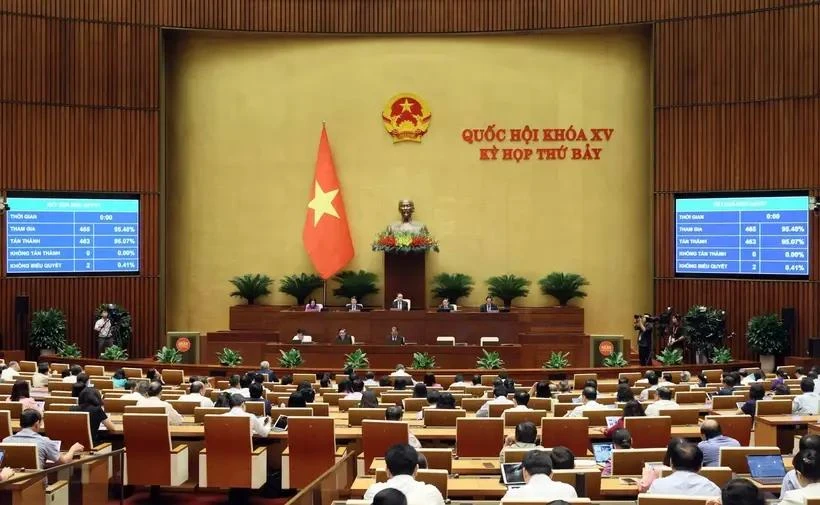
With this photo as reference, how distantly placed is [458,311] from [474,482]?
Result: 12.3m

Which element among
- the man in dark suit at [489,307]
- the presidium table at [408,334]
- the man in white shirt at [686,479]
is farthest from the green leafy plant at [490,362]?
the man in white shirt at [686,479]

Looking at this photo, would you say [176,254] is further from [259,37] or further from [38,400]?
[38,400]

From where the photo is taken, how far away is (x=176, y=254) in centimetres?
2134

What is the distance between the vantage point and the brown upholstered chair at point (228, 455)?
314 inches

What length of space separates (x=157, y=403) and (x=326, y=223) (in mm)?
11784

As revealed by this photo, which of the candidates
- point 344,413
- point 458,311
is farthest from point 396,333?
point 344,413

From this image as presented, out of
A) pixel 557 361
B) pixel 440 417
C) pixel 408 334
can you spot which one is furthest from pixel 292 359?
pixel 440 417

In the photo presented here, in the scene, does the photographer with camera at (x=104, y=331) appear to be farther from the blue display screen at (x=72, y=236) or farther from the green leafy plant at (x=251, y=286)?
the green leafy plant at (x=251, y=286)

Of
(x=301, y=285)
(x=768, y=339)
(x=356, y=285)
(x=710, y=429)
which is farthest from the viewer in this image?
(x=301, y=285)

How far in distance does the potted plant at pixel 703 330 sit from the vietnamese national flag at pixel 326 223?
7096 millimetres

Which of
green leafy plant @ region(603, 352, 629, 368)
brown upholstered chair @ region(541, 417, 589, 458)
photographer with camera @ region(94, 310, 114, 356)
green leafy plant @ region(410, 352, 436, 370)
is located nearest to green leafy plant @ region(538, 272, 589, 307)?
green leafy plant @ region(603, 352, 629, 368)

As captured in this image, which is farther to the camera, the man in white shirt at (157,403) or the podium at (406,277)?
the podium at (406,277)

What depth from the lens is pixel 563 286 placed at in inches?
773

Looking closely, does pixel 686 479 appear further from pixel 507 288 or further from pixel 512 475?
pixel 507 288
